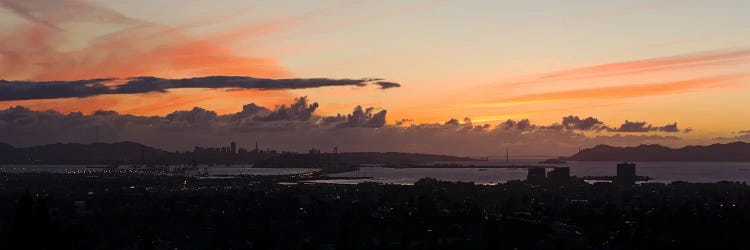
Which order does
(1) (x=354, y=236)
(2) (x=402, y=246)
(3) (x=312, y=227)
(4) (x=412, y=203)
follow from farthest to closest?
(4) (x=412, y=203)
(3) (x=312, y=227)
(1) (x=354, y=236)
(2) (x=402, y=246)

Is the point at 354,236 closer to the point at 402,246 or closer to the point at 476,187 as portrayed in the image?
the point at 402,246

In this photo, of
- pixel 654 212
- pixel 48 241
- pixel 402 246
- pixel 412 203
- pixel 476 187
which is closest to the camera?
pixel 48 241

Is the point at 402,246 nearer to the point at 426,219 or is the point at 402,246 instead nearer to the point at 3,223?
the point at 426,219

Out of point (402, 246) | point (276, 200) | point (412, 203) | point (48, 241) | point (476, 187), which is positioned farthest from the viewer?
point (476, 187)

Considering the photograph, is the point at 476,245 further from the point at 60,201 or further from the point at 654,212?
the point at 60,201

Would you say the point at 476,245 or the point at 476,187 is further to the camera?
the point at 476,187

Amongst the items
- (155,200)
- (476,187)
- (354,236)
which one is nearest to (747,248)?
(354,236)

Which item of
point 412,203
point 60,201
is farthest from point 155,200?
point 412,203

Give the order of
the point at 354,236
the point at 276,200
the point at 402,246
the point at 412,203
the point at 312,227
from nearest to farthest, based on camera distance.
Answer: the point at 402,246
the point at 354,236
the point at 312,227
the point at 412,203
the point at 276,200
